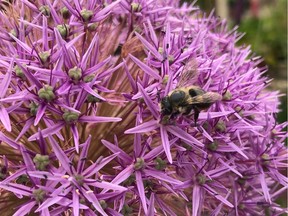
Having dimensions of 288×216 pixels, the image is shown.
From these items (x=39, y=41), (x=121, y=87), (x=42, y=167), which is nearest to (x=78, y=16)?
(x=39, y=41)

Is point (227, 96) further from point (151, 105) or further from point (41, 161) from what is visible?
point (41, 161)

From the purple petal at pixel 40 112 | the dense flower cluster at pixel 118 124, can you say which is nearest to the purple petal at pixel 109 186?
the dense flower cluster at pixel 118 124

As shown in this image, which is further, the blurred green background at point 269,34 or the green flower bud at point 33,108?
the blurred green background at point 269,34

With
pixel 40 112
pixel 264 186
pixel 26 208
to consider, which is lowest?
pixel 26 208

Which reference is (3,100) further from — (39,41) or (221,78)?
(221,78)

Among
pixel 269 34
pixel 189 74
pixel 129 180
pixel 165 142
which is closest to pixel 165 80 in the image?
pixel 189 74

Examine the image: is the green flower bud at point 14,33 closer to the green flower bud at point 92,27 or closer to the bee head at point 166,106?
the green flower bud at point 92,27
